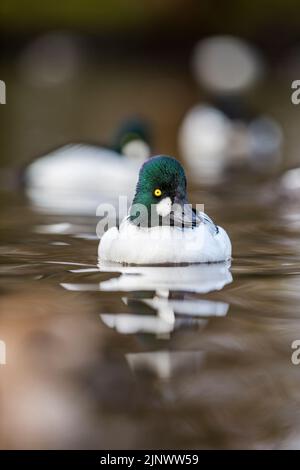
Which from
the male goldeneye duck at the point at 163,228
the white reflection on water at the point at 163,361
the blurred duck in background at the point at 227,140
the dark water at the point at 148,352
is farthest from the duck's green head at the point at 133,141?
the white reflection on water at the point at 163,361

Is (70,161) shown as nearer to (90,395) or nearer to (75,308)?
(75,308)

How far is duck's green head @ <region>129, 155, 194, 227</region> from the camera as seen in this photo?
6.99 meters

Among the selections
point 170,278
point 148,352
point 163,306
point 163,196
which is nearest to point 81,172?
point 163,196

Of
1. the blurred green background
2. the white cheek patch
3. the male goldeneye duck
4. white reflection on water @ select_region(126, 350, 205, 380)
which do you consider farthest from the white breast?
the blurred green background

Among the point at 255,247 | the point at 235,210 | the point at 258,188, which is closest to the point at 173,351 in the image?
the point at 255,247

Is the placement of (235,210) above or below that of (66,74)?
below

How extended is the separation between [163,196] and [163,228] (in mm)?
243

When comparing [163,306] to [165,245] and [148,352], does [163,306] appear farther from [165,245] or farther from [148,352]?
[165,245]

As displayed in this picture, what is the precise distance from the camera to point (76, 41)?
34.6 m

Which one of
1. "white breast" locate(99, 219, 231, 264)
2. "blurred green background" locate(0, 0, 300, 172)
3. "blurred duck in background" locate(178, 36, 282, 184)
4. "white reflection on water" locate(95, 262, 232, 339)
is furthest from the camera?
"blurred green background" locate(0, 0, 300, 172)

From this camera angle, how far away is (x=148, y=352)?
4938 millimetres

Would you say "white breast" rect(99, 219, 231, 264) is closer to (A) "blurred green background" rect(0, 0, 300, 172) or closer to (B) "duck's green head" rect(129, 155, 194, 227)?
(B) "duck's green head" rect(129, 155, 194, 227)

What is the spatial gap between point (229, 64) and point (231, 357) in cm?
2710

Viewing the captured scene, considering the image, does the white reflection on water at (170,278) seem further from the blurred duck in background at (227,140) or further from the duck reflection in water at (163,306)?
the blurred duck in background at (227,140)
